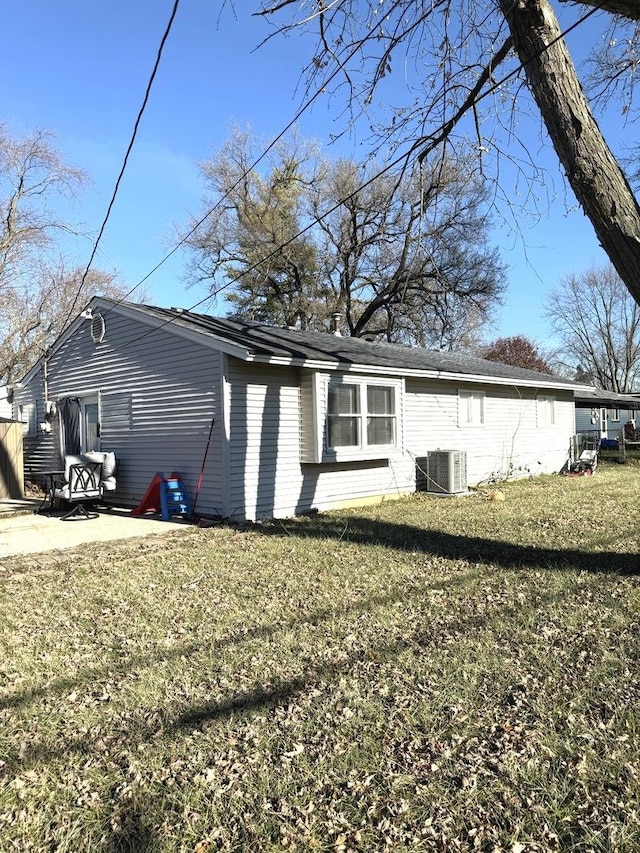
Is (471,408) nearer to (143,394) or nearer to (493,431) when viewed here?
(493,431)

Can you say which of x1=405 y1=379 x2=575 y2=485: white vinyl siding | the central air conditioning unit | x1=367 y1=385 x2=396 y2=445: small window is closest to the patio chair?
x1=367 y1=385 x2=396 y2=445: small window

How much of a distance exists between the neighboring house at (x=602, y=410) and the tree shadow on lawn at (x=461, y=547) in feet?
40.8

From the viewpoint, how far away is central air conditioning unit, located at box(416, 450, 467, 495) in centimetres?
1195

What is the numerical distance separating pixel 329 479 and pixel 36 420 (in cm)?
841

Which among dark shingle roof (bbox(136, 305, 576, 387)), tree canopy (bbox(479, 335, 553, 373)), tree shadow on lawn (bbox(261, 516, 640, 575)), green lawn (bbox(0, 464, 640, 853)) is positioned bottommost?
green lawn (bbox(0, 464, 640, 853))

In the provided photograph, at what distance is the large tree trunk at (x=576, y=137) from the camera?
4.46 m

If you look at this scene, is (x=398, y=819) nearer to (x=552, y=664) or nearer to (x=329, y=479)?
(x=552, y=664)

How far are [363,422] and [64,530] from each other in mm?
5299

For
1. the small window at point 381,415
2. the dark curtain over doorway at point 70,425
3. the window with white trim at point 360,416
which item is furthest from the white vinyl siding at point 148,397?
the small window at point 381,415

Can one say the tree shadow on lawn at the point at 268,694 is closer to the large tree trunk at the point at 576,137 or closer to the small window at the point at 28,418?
the large tree trunk at the point at 576,137

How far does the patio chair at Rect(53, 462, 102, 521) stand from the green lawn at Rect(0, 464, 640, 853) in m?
3.53

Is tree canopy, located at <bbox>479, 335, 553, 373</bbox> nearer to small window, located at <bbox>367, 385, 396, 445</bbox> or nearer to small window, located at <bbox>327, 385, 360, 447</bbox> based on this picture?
small window, located at <bbox>367, 385, 396, 445</bbox>

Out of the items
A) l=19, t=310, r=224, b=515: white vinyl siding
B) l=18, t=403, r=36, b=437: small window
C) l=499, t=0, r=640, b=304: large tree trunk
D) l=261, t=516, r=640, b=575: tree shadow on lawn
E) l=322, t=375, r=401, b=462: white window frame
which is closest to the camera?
l=499, t=0, r=640, b=304: large tree trunk

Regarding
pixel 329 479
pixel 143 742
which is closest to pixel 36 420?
pixel 329 479
